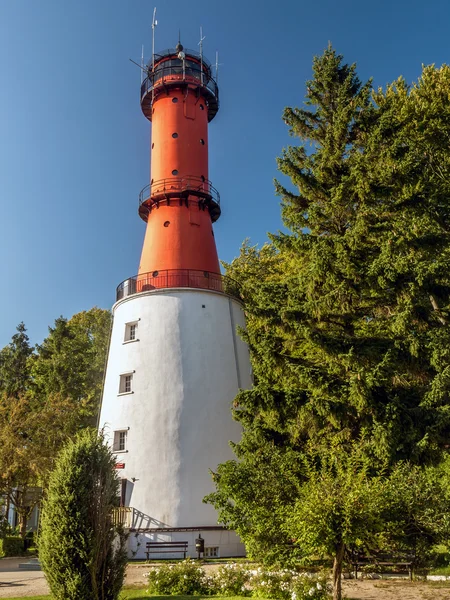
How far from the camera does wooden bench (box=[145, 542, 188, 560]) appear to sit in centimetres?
2083

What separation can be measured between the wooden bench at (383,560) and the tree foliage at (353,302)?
225 cm

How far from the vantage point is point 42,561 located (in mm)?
9984

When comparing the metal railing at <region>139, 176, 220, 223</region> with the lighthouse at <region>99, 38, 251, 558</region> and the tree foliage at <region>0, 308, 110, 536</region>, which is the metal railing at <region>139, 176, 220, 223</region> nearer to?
the lighthouse at <region>99, 38, 251, 558</region>

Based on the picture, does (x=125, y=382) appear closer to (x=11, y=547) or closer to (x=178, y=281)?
(x=178, y=281)

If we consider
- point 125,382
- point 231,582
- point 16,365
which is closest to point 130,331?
point 125,382

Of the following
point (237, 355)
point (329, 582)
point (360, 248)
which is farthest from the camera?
point (237, 355)

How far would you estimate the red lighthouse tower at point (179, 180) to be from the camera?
86.9ft

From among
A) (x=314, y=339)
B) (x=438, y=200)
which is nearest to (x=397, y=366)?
(x=314, y=339)

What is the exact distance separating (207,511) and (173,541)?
178 cm

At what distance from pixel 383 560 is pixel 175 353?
12.2m

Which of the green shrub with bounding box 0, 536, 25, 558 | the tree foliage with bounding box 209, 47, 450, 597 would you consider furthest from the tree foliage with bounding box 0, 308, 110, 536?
the tree foliage with bounding box 209, 47, 450, 597

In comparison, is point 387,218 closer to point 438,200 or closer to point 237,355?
point 438,200

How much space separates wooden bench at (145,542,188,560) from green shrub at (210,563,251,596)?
23.8ft

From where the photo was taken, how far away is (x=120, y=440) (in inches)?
945
